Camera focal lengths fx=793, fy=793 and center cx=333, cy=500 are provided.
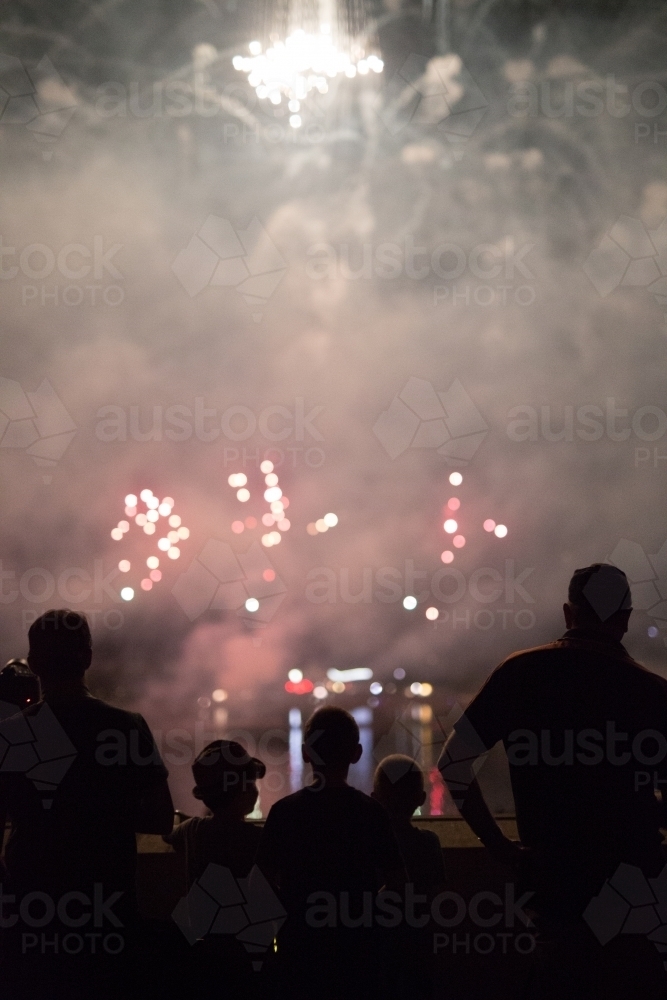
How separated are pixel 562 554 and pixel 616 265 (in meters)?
3.27

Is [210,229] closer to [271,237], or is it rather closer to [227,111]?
[271,237]

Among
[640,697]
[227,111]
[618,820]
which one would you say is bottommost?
[618,820]

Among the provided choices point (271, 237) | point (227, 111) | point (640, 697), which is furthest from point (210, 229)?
point (640, 697)

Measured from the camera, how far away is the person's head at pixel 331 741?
2.38 metres

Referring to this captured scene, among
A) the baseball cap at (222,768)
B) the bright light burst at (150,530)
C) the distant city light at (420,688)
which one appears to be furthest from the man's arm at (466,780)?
the distant city light at (420,688)

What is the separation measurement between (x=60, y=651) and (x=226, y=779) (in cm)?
74

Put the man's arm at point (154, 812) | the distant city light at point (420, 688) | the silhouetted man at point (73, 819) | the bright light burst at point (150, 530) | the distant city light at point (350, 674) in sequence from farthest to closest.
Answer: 1. the distant city light at point (350, 674)
2. the distant city light at point (420, 688)
3. the bright light burst at point (150, 530)
4. the man's arm at point (154, 812)
5. the silhouetted man at point (73, 819)

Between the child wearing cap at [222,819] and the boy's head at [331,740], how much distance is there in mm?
330

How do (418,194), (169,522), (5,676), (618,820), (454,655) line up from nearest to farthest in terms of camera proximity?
(618,820)
(5,676)
(418,194)
(169,522)
(454,655)

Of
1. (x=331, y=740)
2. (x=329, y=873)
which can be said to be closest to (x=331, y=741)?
(x=331, y=740)

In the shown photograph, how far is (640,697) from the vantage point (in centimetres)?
214

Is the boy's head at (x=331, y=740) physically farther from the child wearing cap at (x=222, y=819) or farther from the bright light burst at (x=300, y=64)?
the bright light burst at (x=300, y=64)

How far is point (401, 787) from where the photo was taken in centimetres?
267

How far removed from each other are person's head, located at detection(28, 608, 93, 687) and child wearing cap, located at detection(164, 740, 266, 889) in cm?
61
